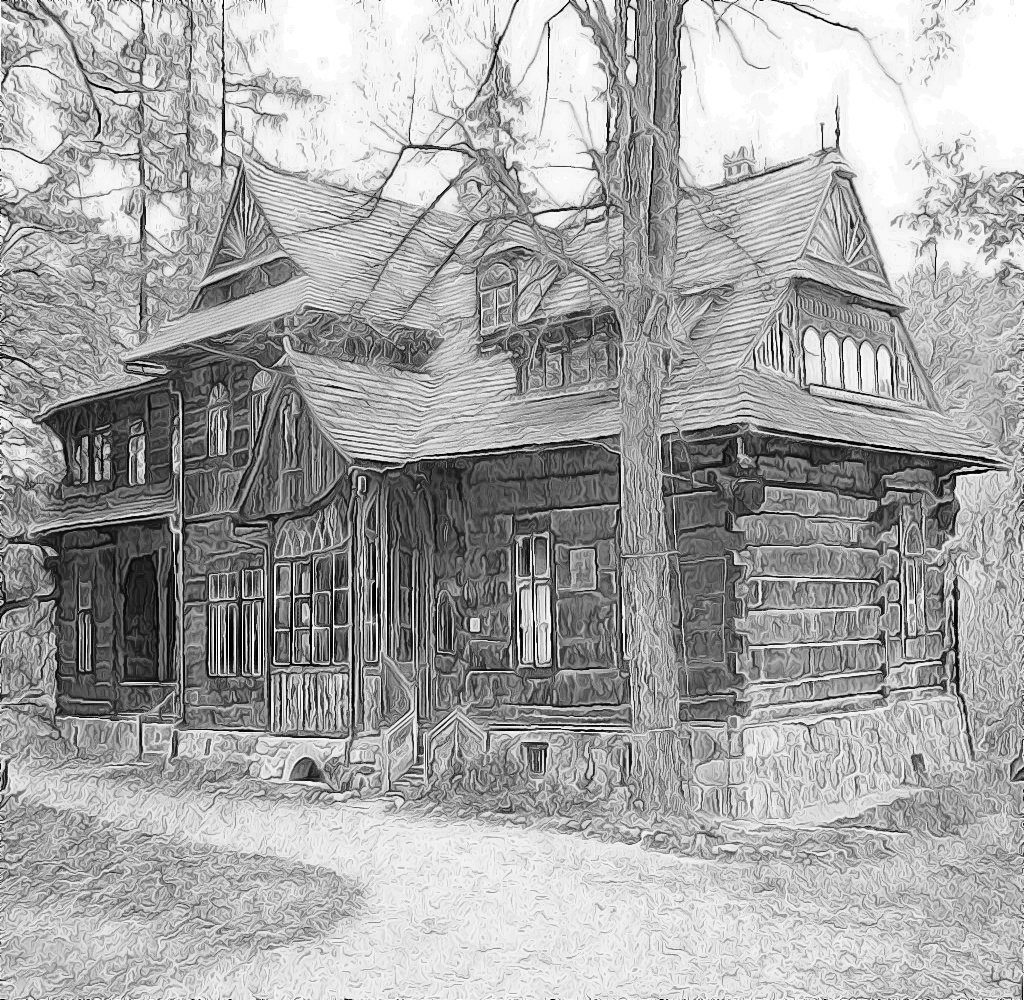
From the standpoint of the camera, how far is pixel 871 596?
12.9m

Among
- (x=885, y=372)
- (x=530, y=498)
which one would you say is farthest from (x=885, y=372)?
(x=530, y=498)

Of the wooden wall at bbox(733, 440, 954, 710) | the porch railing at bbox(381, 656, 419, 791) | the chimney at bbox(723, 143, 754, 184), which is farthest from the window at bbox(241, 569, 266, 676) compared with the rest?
the chimney at bbox(723, 143, 754, 184)

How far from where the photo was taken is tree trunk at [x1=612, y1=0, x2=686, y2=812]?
10969mm

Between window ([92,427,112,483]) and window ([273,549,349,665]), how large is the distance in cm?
312

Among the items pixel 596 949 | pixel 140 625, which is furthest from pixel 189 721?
pixel 596 949

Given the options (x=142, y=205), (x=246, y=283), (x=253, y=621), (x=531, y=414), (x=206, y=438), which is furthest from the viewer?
(x=206, y=438)

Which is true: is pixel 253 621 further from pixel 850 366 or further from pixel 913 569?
pixel 913 569

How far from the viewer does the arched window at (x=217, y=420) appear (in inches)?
584

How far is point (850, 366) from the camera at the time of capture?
41.0 feet

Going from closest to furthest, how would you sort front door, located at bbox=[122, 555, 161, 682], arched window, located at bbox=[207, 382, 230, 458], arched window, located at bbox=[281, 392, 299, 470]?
arched window, located at bbox=[281, 392, 299, 470], arched window, located at bbox=[207, 382, 230, 458], front door, located at bbox=[122, 555, 161, 682]

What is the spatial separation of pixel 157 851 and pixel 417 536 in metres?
4.09

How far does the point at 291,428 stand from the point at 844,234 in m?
5.82

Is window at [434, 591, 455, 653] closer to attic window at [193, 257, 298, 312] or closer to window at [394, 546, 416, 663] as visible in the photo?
window at [394, 546, 416, 663]

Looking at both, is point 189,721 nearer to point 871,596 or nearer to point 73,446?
point 73,446
